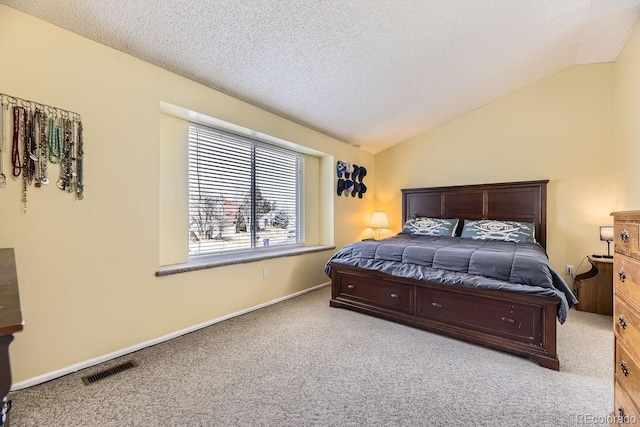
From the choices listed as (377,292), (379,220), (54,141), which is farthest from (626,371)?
(379,220)

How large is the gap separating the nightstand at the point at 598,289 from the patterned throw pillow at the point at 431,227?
4.76 ft

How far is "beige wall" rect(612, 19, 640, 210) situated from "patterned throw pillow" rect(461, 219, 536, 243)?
89cm

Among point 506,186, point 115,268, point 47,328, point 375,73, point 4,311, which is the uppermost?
point 375,73

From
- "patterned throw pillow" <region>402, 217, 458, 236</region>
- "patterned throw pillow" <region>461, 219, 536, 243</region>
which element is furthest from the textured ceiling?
"patterned throw pillow" <region>461, 219, 536, 243</region>

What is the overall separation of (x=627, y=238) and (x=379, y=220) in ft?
12.0

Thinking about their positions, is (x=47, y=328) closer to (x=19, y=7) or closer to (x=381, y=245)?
(x=19, y=7)

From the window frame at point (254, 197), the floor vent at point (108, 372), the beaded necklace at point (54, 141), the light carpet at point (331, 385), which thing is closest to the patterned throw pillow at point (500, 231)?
the light carpet at point (331, 385)

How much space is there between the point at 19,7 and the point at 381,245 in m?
3.15

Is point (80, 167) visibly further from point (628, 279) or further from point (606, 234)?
point (606, 234)

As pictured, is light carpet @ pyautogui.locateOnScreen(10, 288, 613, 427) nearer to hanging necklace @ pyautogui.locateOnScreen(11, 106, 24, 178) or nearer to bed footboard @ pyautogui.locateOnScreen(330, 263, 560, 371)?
bed footboard @ pyautogui.locateOnScreen(330, 263, 560, 371)

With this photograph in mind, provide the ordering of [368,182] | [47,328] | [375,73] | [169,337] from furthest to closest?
[368,182]
[375,73]
[169,337]
[47,328]

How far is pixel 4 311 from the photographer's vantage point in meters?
0.69

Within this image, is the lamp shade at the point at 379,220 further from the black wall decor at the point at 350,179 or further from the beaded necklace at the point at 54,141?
the beaded necklace at the point at 54,141

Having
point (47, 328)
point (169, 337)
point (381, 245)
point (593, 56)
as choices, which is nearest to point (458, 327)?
point (381, 245)
